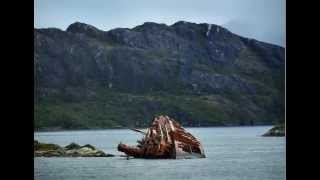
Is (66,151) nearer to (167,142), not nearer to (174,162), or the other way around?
(174,162)

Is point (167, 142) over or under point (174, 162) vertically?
over

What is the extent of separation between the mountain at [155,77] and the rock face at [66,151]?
0.35m

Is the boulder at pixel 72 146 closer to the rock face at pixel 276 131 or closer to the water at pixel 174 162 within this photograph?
the water at pixel 174 162

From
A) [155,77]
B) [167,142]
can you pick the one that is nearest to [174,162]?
[167,142]

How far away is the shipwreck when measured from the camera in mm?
9703

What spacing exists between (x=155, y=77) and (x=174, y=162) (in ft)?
4.68

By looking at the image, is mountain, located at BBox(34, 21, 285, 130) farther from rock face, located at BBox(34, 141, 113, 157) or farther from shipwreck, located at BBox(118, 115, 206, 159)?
rock face, located at BBox(34, 141, 113, 157)

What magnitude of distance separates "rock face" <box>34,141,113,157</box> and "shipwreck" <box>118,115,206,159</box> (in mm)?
451

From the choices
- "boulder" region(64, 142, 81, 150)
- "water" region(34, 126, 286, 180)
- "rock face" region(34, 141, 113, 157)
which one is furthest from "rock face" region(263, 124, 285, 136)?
"boulder" region(64, 142, 81, 150)

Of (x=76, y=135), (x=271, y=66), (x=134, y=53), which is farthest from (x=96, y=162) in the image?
(x=271, y=66)

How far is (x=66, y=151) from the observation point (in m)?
9.52

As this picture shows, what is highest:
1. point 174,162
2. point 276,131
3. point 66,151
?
point 276,131
